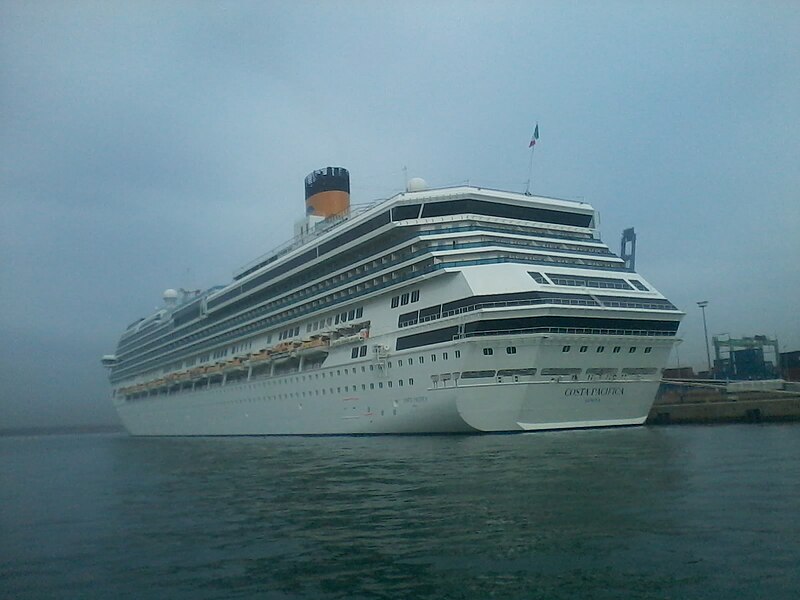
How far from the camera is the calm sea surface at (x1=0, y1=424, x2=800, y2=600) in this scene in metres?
7.25

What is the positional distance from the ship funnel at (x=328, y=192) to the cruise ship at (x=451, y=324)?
10.1 feet

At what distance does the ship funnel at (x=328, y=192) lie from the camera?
151ft

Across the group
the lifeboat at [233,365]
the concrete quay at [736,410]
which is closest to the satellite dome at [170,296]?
the lifeboat at [233,365]

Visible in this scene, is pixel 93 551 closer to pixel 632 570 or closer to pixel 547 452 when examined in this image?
pixel 632 570

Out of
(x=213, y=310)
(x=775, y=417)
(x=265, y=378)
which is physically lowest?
(x=775, y=417)

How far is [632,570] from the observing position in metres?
7.38

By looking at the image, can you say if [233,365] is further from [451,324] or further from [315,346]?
[451,324]

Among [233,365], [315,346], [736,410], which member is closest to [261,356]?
[233,365]

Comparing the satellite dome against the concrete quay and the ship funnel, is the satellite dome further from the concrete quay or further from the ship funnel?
the concrete quay

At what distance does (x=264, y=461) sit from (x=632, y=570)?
16502 mm

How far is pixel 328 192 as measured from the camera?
151ft

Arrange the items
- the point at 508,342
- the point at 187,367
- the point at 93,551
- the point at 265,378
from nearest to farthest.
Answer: the point at 93,551 < the point at 508,342 < the point at 265,378 < the point at 187,367

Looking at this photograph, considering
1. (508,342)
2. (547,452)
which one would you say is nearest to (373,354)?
(508,342)

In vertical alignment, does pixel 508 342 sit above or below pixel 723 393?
above
